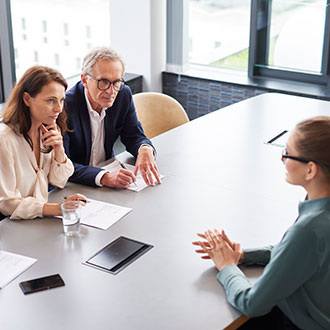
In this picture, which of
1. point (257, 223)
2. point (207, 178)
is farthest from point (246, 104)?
point (257, 223)

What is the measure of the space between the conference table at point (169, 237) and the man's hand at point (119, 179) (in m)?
0.03

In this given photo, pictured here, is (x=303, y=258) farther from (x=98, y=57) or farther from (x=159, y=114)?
(x=159, y=114)

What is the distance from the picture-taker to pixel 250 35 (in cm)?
468

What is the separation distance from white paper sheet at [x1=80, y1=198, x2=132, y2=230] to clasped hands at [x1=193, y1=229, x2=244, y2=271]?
377mm

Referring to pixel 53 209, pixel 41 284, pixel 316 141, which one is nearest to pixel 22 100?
pixel 53 209

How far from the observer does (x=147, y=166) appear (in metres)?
2.55

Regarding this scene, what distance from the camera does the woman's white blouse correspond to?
6.92ft

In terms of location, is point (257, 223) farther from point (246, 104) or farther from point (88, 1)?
point (88, 1)

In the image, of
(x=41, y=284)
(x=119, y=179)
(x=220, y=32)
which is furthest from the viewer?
(x=220, y=32)

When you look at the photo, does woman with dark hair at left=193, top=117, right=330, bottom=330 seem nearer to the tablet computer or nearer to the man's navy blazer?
the tablet computer

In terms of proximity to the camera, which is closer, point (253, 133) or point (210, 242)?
point (210, 242)

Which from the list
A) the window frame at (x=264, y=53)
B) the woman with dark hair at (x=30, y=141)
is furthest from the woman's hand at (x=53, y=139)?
the window frame at (x=264, y=53)

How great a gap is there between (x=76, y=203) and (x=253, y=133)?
1.37m

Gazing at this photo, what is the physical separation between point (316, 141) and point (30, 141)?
1.18 metres
